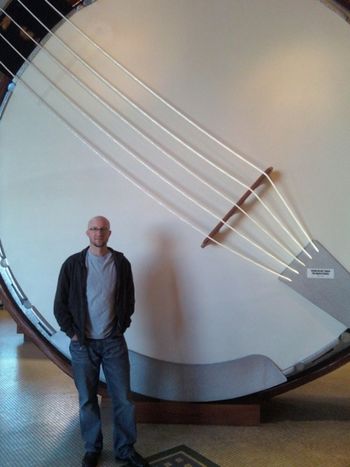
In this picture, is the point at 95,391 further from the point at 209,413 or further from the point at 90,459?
the point at 209,413

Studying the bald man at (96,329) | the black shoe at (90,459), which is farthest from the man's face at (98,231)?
the black shoe at (90,459)

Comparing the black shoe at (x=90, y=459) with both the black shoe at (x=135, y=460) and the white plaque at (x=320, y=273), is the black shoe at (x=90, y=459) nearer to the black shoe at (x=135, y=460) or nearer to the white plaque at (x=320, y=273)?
the black shoe at (x=135, y=460)

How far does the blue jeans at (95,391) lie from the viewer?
6.06 feet

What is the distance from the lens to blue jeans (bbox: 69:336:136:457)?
185 centimetres

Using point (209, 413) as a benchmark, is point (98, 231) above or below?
above

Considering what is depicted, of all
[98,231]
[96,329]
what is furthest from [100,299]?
[98,231]

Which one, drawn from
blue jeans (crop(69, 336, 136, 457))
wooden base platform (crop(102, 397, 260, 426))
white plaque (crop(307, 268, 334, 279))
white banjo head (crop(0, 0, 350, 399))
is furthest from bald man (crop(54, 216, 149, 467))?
white plaque (crop(307, 268, 334, 279))

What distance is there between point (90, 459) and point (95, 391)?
0.27m

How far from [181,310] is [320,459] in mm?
864

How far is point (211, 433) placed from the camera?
6.89 feet

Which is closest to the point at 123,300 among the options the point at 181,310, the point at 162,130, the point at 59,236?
the point at 181,310

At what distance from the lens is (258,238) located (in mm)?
1980

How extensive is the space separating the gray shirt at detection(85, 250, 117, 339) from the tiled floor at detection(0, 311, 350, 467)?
57 cm

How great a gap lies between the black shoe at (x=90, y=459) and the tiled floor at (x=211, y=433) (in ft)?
0.17
